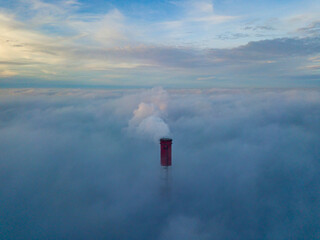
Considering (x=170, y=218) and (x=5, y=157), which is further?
(x=5, y=157)

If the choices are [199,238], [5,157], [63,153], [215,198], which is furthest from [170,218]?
[5,157]

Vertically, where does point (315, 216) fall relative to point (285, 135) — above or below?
below

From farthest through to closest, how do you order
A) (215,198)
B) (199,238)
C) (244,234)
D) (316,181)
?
(316,181), (215,198), (244,234), (199,238)

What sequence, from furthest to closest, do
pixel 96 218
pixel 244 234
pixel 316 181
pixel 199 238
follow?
pixel 316 181, pixel 96 218, pixel 244 234, pixel 199 238

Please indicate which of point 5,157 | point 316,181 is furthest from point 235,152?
point 5,157

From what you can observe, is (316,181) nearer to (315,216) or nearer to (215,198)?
(315,216)

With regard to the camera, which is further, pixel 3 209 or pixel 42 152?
pixel 42 152

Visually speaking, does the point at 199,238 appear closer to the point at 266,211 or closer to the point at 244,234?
the point at 244,234

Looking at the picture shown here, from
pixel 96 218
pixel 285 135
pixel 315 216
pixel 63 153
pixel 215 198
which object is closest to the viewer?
pixel 96 218

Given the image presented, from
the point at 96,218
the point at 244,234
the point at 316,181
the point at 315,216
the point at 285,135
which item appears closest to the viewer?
the point at 244,234
